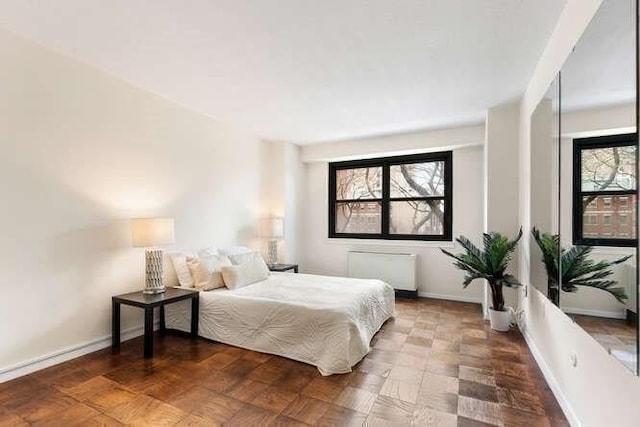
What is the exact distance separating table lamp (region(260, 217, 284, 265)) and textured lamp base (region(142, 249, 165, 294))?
1825mm

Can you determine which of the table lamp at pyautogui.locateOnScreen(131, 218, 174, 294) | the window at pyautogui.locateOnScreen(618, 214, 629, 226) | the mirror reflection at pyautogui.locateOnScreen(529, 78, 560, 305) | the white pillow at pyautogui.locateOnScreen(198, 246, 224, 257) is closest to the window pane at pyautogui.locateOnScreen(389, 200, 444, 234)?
the mirror reflection at pyautogui.locateOnScreen(529, 78, 560, 305)

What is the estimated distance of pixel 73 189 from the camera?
2602 millimetres

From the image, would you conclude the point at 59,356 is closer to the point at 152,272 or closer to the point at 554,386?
the point at 152,272

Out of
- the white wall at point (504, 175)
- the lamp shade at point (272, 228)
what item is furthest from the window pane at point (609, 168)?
the lamp shade at point (272, 228)

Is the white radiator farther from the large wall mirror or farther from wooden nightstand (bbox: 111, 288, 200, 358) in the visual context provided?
the large wall mirror

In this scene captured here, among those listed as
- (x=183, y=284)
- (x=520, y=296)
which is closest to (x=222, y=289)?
(x=183, y=284)

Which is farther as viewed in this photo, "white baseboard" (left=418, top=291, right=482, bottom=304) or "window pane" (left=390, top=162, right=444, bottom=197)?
"window pane" (left=390, top=162, right=444, bottom=197)

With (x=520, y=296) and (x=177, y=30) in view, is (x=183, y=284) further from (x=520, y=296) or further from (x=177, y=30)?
(x=520, y=296)

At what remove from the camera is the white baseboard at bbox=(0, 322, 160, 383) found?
224 centimetres

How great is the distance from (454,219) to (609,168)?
10.6ft

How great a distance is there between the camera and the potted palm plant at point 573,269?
1374mm

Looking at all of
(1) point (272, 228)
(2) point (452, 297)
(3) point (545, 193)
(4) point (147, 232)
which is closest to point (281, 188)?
(1) point (272, 228)

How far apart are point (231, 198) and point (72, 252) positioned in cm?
197

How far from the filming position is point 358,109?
3.64m
